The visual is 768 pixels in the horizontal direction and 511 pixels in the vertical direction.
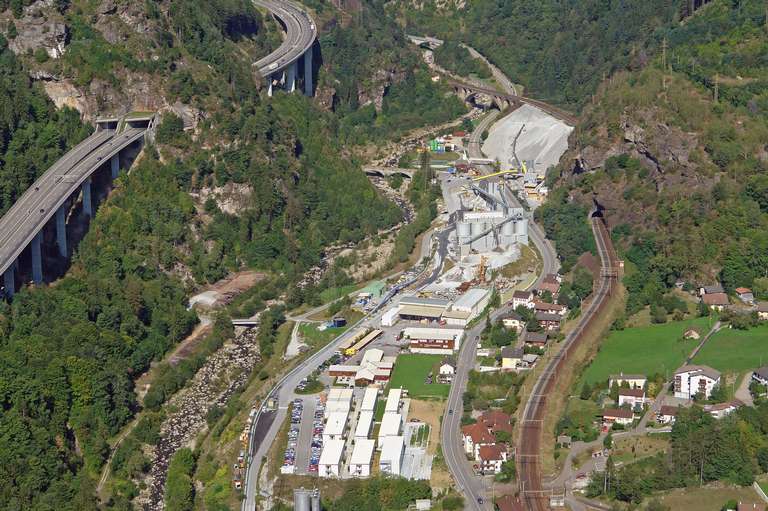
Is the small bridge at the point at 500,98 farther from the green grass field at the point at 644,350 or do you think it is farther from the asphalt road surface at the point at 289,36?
the green grass field at the point at 644,350

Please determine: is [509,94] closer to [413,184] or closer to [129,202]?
[413,184]

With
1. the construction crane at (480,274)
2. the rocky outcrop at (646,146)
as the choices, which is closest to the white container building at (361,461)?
the construction crane at (480,274)

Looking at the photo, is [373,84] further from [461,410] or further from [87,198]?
[461,410]

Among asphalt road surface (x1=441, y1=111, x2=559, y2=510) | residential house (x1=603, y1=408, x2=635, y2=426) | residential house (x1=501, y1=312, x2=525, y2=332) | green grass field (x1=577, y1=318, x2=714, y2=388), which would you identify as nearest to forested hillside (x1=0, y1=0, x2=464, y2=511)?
asphalt road surface (x1=441, y1=111, x2=559, y2=510)

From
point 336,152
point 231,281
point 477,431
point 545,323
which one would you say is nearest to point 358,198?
point 336,152

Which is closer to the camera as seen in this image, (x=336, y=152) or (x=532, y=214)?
(x=532, y=214)

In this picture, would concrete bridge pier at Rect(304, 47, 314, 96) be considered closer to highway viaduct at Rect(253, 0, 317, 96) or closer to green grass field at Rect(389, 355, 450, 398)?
highway viaduct at Rect(253, 0, 317, 96)

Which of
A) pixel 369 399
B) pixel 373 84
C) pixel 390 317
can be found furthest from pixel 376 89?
pixel 369 399
